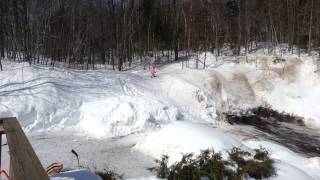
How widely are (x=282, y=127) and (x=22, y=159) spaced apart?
47.7ft

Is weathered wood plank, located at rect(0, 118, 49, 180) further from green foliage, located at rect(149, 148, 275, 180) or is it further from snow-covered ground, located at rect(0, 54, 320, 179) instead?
snow-covered ground, located at rect(0, 54, 320, 179)

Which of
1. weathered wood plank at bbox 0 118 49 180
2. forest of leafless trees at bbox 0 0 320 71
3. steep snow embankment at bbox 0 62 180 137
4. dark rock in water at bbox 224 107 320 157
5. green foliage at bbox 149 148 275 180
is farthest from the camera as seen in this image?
forest of leafless trees at bbox 0 0 320 71

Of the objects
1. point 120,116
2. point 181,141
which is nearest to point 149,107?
point 120,116

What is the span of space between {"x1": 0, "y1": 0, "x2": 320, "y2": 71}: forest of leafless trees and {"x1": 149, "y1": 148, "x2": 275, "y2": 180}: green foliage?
1487cm

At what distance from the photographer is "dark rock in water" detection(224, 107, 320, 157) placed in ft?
45.9

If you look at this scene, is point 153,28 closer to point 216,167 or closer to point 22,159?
point 216,167

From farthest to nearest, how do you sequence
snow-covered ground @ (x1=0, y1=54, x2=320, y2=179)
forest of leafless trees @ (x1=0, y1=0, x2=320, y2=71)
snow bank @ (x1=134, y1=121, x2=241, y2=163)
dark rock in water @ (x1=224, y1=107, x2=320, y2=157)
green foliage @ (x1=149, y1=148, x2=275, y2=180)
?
forest of leafless trees @ (x1=0, y1=0, x2=320, y2=71) → dark rock in water @ (x1=224, y1=107, x2=320, y2=157) → snow-covered ground @ (x1=0, y1=54, x2=320, y2=179) → snow bank @ (x1=134, y1=121, x2=241, y2=163) → green foliage @ (x1=149, y1=148, x2=275, y2=180)

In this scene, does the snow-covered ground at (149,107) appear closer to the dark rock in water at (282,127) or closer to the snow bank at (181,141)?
the snow bank at (181,141)

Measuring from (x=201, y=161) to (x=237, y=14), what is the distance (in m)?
22.9

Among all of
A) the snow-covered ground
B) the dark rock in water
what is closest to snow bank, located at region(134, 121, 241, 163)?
the snow-covered ground

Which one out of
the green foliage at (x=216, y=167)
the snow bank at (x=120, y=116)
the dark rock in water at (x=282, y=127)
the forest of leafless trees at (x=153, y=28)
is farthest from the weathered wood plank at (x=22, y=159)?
the forest of leafless trees at (x=153, y=28)

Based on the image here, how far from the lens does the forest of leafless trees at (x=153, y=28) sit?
85.4 ft

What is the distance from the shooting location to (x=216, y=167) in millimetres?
9086

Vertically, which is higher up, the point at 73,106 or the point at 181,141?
the point at 73,106
